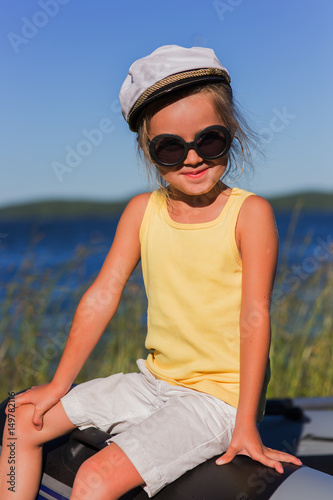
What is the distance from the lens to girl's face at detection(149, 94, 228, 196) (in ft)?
5.43

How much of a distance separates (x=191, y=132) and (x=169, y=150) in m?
0.08

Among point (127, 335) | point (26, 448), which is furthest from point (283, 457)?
point (127, 335)

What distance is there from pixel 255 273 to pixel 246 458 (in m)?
0.49

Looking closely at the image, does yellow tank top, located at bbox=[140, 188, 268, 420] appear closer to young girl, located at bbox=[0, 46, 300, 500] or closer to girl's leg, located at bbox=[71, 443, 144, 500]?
young girl, located at bbox=[0, 46, 300, 500]

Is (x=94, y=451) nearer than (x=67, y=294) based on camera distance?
Yes

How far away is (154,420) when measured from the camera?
1542 millimetres

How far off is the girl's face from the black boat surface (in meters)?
0.77

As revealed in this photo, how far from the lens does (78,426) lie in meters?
1.75

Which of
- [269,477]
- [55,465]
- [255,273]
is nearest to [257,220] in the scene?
[255,273]

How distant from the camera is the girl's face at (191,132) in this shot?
1.66 metres

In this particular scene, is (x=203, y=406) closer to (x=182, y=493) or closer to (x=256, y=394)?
(x=256, y=394)

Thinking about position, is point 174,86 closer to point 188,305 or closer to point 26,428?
point 188,305

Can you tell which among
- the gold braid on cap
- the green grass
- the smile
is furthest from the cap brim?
the green grass

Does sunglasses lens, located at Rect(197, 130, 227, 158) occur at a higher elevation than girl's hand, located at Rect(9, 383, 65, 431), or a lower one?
higher
